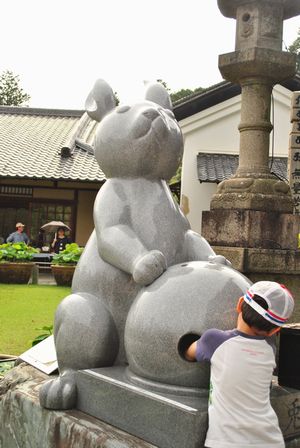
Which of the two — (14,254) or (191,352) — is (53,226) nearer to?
(14,254)

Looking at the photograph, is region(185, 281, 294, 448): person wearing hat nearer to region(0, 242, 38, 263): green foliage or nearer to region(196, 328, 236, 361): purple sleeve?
region(196, 328, 236, 361): purple sleeve

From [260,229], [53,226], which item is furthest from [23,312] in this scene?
[53,226]

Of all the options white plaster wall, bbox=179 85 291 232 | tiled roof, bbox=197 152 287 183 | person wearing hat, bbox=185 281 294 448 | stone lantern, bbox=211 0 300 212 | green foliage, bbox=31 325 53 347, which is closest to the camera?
person wearing hat, bbox=185 281 294 448

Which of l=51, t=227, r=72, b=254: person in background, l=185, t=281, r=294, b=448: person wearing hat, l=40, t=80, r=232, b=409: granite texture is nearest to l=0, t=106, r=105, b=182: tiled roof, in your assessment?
l=51, t=227, r=72, b=254: person in background

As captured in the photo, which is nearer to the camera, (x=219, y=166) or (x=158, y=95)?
(x=158, y=95)

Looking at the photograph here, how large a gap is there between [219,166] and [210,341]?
12585 millimetres

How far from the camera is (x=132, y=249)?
257cm

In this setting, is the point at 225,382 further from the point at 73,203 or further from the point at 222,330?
the point at 73,203

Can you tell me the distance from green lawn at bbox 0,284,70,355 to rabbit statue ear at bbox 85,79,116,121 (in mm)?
3300

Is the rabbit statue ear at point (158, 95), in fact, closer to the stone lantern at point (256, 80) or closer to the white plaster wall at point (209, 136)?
the stone lantern at point (256, 80)

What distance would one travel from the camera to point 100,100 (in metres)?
3.04

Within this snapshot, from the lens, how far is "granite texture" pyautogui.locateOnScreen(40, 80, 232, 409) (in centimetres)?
258

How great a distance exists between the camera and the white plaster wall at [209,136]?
1434 centimetres

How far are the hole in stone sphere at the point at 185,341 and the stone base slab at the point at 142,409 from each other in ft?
0.64
